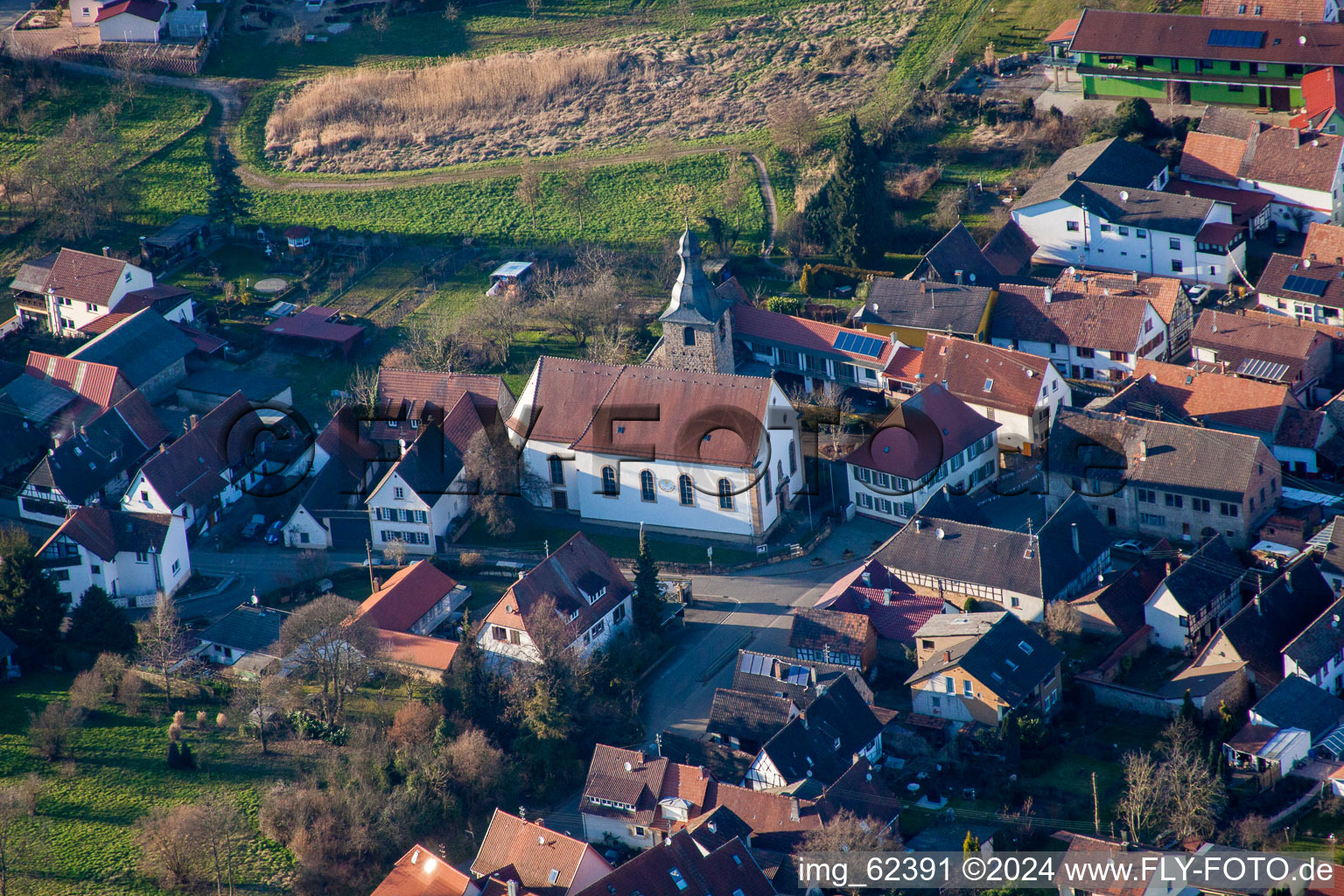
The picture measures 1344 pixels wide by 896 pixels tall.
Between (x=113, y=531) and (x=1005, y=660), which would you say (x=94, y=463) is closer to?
(x=113, y=531)

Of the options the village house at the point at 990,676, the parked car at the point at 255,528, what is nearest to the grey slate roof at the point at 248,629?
A: the parked car at the point at 255,528

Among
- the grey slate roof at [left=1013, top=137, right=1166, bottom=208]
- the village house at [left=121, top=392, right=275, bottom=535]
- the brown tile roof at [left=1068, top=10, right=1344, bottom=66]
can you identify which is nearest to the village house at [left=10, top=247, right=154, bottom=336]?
the village house at [left=121, top=392, right=275, bottom=535]

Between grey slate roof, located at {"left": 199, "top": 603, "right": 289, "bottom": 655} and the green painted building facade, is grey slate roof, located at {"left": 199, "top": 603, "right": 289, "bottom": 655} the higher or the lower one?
the lower one

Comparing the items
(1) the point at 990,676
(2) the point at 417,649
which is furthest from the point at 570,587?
(1) the point at 990,676

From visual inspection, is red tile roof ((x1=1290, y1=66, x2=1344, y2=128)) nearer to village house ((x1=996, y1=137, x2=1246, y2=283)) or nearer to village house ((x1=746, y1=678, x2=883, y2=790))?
village house ((x1=996, y1=137, x2=1246, y2=283))

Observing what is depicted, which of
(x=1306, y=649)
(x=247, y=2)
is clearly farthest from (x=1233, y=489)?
(x=247, y=2)

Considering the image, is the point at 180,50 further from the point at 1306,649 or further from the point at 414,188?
the point at 1306,649
